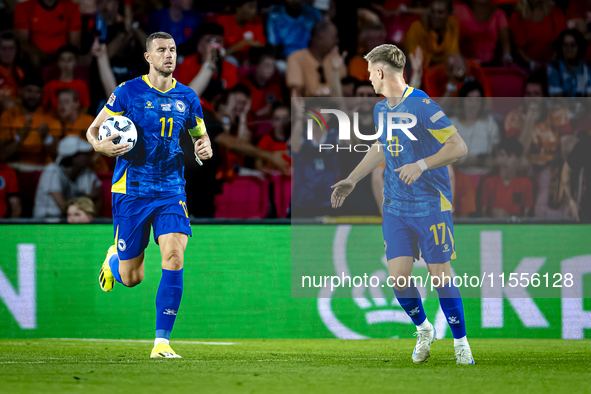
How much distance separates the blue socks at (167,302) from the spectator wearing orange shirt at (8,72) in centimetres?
452

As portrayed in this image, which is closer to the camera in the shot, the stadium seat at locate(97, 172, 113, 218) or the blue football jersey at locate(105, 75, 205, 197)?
the blue football jersey at locate(105, 75, 205, 197)

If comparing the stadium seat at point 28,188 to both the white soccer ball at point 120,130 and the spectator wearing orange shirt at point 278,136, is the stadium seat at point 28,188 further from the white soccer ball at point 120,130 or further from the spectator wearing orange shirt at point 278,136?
the white soccer ball at point 120,130

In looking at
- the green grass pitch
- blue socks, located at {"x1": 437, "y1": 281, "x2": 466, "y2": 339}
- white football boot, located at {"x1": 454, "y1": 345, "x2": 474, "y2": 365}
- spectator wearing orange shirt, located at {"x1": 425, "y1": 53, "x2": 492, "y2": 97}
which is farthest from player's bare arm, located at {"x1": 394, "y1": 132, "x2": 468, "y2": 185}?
spectator wearing orange shirt, located at {"x1": 425, "y1": 53, "x2": 492, "y2": 97}

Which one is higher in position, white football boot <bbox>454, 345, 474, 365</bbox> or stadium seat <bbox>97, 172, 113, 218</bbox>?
stadium seat <bbox>97, 172, 113, 218</bbox>

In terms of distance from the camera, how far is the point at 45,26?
378 inches

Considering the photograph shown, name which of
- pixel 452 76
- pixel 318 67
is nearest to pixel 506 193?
pixel 452 76

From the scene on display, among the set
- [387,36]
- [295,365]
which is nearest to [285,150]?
[387,36]

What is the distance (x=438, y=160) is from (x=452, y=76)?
13.6 ft

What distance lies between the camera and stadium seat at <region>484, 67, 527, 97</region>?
9.43m

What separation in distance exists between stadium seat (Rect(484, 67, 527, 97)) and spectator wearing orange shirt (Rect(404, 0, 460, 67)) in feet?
1.83

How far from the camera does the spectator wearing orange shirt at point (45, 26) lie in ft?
31.2

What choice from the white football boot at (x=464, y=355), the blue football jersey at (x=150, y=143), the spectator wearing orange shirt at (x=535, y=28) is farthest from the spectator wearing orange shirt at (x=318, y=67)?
the white football boot at (x=464, y=355)

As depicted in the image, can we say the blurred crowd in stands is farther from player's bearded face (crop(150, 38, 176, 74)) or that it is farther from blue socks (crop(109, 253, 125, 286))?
player's bearded face (crop(150, 38, 176, 74))

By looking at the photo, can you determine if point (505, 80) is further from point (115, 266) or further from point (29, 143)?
point (29, 143)
